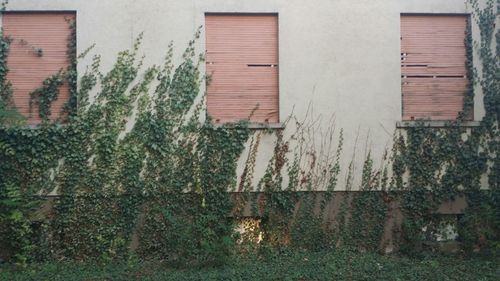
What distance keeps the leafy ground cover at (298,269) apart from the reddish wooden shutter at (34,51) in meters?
2.84

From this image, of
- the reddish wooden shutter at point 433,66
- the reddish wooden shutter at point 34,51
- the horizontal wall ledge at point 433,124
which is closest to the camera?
the reddish wooden shutter at point 34,51

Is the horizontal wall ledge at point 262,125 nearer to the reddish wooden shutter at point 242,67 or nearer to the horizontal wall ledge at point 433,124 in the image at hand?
the reddish wooden shutter at point 242,67

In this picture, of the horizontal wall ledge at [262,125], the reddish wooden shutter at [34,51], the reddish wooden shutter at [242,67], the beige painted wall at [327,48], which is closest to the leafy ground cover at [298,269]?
the beige painted wall at [327,48]

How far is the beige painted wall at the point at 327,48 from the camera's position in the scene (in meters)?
9.78

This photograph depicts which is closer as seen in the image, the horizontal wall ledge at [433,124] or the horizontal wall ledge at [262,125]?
the horizontal wall ledge at [262,125]

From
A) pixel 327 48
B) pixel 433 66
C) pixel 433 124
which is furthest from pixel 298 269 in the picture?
pixel 433 66

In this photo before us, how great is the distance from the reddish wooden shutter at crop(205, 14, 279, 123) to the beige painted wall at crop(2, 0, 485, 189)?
7.8 inches

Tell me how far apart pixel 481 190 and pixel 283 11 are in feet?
16.1

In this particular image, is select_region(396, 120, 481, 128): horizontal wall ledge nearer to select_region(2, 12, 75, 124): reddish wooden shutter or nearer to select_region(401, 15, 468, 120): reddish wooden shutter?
select_region(401, 15, 468, 120): reddish wooden shutter

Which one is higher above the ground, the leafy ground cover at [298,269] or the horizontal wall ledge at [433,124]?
the horizontal wall ledge at [433,124]

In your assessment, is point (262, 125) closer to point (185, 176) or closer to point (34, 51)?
point (185, 176)

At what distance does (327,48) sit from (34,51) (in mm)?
5328

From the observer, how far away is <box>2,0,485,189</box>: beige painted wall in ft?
32.1

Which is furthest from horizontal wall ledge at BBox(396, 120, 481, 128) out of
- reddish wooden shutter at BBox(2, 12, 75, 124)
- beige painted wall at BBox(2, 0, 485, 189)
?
reddish wooden shutter at BBox(2, 12, 75, 124)
